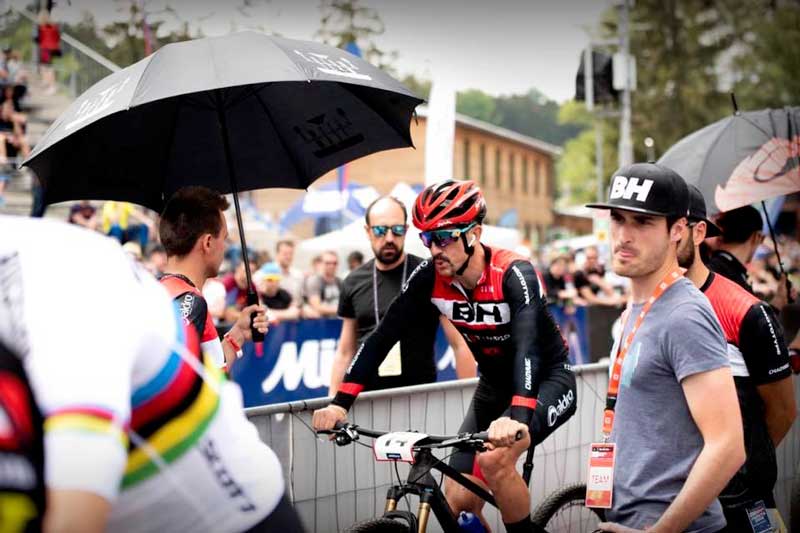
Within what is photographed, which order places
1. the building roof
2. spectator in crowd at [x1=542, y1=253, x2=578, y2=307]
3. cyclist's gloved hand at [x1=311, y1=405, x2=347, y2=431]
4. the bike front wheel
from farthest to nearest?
the building roof, spectator in crowd at [x1=542, y1=253, x2=578, y2=307], the bike front wheel, cyclist's gloved hand at [x1=311, y1=405, x2=347, y2=431]

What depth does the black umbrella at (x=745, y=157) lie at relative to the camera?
6582 mm

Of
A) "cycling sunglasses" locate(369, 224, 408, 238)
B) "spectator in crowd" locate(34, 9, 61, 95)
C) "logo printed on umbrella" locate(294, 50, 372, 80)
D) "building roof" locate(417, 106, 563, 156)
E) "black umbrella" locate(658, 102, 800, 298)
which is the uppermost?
"building roof" locate(417, 106, 563, 156)

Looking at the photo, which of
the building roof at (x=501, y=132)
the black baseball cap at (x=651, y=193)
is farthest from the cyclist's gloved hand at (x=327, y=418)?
the building roof at (x=501, y=132)

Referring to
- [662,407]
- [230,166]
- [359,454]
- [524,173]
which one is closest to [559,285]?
[359,454]

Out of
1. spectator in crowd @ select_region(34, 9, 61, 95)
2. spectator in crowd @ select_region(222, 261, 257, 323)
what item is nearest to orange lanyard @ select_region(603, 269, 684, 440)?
spectator in crowd @ select_region(222, 261, 257, 323)

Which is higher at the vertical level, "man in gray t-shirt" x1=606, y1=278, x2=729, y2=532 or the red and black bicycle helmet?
the red and black bicycle helmet

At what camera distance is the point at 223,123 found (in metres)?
5.45

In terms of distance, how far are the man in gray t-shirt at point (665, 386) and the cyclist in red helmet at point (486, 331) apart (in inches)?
41.4

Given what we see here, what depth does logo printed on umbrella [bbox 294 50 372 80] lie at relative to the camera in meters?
5.03

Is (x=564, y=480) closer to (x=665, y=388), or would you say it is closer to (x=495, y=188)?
(x=665, y=388)

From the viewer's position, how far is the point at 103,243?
5.17 ft

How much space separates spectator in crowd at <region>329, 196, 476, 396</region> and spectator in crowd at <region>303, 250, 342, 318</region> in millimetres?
6217

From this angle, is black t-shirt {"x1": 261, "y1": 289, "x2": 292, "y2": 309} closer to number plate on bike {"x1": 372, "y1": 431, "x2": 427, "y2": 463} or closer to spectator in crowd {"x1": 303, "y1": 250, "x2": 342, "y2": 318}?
spectator in crowd {"x1": 303, "y1": 250, "x2": 342, "y2": 318}

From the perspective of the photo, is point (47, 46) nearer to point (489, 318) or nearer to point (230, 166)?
point (230, 166)
